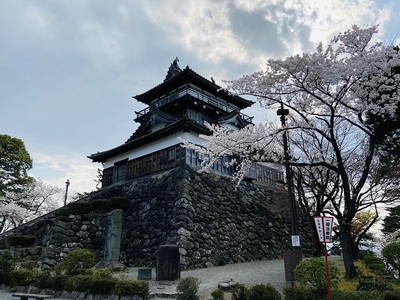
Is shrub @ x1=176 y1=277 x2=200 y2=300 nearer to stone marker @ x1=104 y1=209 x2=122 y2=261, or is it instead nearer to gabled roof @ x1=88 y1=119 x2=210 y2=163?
stone marker @ x1=104 y1=209 x2=122 y2=261

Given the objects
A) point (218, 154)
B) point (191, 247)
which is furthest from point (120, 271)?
point (218, 154)

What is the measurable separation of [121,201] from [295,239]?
1185 cm

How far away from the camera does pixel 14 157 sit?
24125mm

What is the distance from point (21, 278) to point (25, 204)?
687 inches

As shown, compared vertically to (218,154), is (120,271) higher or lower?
lower

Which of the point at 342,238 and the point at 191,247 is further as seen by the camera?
the point at 191,247

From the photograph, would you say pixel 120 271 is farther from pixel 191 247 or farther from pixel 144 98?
pixel 144 98

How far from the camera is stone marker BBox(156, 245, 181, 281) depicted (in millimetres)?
10875

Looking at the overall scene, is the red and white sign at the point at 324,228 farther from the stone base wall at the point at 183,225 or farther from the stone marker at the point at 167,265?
the stone base wall at the point at 183,225

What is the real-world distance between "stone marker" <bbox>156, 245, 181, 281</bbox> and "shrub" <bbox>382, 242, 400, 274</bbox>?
7.31 m

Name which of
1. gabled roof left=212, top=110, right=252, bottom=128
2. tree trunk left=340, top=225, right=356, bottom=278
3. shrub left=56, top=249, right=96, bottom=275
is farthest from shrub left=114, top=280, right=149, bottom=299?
gabled roof left=212, top=110, right=252, bottom=128

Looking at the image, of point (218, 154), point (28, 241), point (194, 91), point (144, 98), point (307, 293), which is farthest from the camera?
point (144, 98)

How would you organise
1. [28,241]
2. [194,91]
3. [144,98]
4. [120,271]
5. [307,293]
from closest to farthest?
[307,293]
[120,271]
[28,241]
[194,91]
[144,98]

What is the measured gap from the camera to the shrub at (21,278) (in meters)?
10.7
